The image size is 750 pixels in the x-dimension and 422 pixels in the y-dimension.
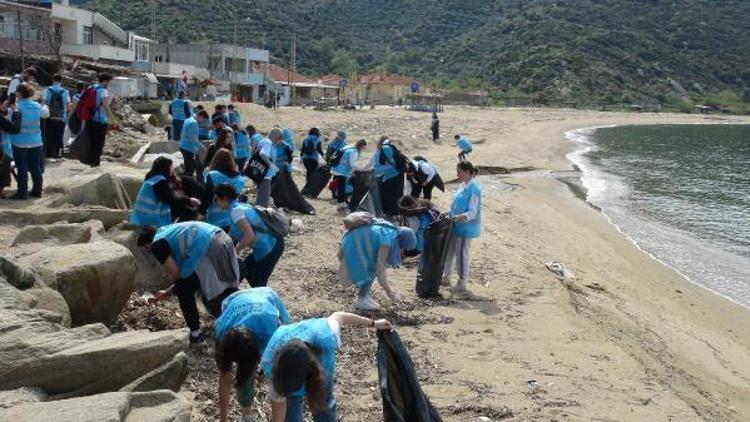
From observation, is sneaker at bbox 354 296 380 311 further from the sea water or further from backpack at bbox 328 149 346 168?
the sea water

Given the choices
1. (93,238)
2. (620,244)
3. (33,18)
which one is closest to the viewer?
(93,238)

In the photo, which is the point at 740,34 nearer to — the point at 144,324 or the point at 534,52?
the point at 534,52

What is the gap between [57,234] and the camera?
7.32 metres

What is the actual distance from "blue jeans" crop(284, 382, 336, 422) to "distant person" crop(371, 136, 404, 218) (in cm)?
753

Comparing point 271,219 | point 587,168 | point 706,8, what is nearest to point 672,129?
point 587,168

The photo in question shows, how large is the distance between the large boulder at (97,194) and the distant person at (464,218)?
3930 mm

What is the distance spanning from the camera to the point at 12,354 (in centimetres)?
451

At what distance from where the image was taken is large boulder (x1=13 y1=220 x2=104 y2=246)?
7.21 metres

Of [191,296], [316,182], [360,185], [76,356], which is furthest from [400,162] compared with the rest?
[76,356]

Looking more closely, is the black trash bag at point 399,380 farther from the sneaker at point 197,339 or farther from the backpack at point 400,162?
the backpack at point 400,162

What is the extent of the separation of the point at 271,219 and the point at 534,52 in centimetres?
10992

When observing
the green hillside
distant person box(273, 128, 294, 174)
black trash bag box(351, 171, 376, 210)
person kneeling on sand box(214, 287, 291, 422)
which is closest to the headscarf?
person kneeling on sand box(214, 287, 291, 422)

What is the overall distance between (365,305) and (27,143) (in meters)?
5.20

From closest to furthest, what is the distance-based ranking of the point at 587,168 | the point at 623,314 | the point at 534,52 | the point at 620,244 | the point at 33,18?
1. the point at 623,314
2. the point at 620,244
3. the point at 587,168
4. the point at 33,18
5. the point at 534,52
